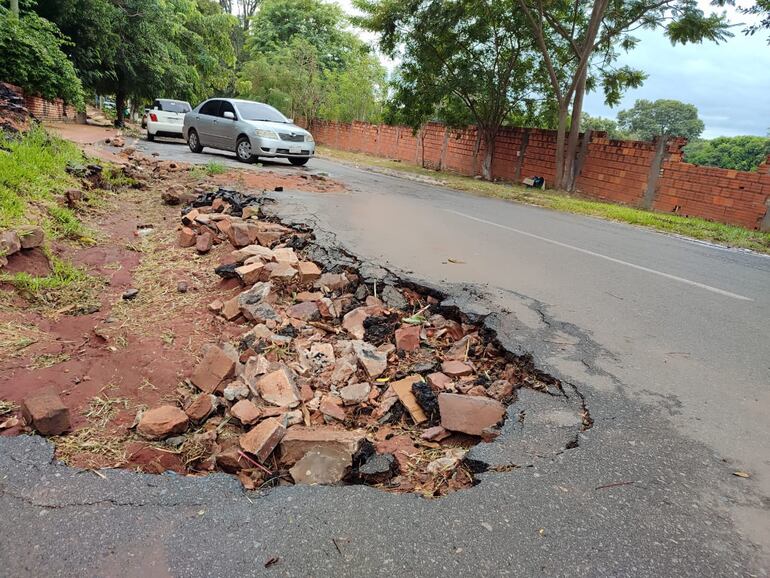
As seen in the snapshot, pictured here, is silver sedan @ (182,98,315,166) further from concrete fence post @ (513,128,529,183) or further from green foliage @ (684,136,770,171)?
green foliage @ (684,136,770,171)

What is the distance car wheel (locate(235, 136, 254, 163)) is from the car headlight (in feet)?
1.35

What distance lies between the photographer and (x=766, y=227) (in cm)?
1144

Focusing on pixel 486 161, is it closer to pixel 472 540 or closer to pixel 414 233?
pixel 414 233

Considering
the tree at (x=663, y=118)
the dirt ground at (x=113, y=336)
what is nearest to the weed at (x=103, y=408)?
the dirt ground at (x=113, y=336)

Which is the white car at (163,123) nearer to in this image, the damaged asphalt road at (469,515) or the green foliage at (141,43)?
the green foliage at (141,43)

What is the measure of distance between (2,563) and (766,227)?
1393 centimetres

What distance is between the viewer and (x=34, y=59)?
13266mm

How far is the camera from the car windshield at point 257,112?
1337 cm

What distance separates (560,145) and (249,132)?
9.11 metres

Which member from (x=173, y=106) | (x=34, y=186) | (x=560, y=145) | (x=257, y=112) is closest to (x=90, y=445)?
(x=34, y=186)

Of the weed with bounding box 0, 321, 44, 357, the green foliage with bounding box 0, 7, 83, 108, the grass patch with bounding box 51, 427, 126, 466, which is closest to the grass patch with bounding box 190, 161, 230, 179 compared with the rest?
the weed with bounding box 0, 321, 44, 357

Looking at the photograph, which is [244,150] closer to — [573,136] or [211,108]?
[211,108]

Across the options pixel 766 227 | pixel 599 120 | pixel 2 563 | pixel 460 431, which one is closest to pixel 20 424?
pixel 2 563

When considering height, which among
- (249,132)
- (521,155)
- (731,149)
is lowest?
(249,132)
